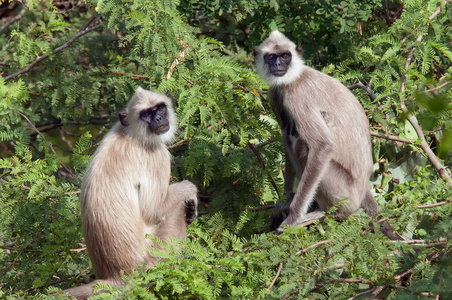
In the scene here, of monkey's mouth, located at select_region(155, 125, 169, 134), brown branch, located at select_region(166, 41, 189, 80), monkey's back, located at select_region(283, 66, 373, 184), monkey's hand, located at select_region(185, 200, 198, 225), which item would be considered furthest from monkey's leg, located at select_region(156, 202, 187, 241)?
monkey's back, located at select_region(283, 66, 373, 184)

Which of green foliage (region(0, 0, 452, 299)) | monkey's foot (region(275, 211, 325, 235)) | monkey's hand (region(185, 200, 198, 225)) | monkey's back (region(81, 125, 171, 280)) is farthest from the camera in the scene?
monkey's hand (region(185, 200, 198, 225))

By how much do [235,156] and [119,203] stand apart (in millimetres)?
1236

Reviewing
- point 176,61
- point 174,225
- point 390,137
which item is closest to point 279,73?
point 176,61

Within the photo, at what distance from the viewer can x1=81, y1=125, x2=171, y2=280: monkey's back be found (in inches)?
165

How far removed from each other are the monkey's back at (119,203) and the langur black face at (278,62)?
4.66ft

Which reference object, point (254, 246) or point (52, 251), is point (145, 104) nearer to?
point (52, 251)

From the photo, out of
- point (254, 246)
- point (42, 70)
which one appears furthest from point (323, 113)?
point (42, 70)

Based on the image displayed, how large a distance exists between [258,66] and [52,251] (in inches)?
103

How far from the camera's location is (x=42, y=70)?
6922mm

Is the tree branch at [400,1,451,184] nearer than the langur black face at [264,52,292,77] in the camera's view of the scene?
Yes

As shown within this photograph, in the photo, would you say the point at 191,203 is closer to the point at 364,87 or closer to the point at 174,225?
the point at 174,225

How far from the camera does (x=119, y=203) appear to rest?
4.28 meters

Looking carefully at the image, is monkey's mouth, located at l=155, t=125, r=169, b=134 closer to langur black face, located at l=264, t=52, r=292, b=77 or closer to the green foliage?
the green foliage

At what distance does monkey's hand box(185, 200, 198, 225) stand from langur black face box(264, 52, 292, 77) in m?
1.44
